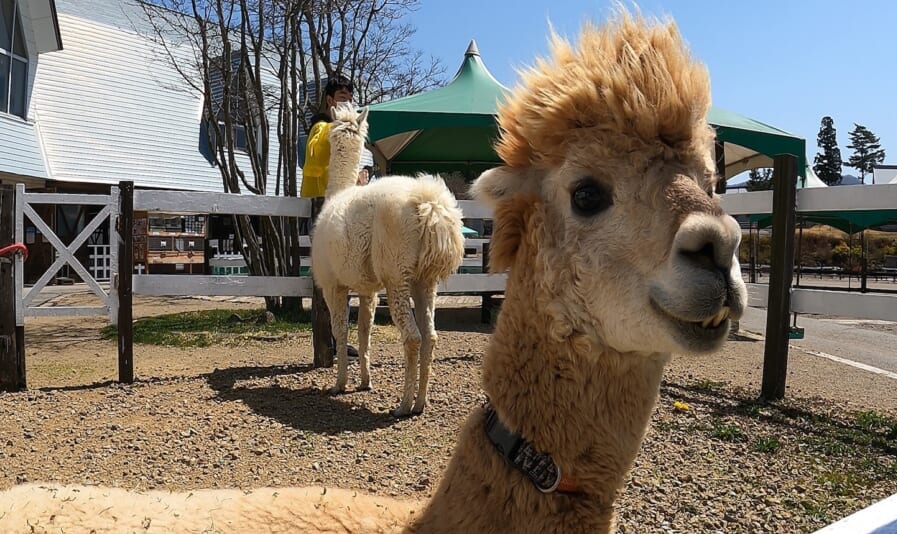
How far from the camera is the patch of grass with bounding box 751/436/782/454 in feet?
14.3

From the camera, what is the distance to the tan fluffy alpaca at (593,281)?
149 cm

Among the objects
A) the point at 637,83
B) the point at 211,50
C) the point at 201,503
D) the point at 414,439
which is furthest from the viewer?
the point at 211,50

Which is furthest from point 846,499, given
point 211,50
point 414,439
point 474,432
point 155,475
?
point 211,50

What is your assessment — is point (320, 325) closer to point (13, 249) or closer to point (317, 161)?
point (317, 161)

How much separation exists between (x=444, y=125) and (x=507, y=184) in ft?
20.4

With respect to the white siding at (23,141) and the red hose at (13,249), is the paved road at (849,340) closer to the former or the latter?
the red hose at (13,249)

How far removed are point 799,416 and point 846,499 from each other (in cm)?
177

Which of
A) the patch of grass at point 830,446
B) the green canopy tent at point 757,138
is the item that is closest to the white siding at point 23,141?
the green canopy tent at point 757,138

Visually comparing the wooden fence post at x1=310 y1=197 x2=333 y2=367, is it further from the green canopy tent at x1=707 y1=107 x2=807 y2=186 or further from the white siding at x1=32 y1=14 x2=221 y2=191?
the white siding at x1=32 y1=14 x2=221 y2=191

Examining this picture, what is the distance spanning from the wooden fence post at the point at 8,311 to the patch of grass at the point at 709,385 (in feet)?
20.3

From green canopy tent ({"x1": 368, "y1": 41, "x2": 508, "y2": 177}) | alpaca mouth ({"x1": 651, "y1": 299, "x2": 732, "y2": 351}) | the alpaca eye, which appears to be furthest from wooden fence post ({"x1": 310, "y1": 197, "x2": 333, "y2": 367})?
alpaca mouth ({"x1": 651, "y1": 299, "x2": 732, "y2": 351})

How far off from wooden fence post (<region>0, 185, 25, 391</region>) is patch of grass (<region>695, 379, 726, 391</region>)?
20.3 feet

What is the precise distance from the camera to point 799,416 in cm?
522

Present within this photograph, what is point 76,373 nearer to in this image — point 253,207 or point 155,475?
point 253,207
